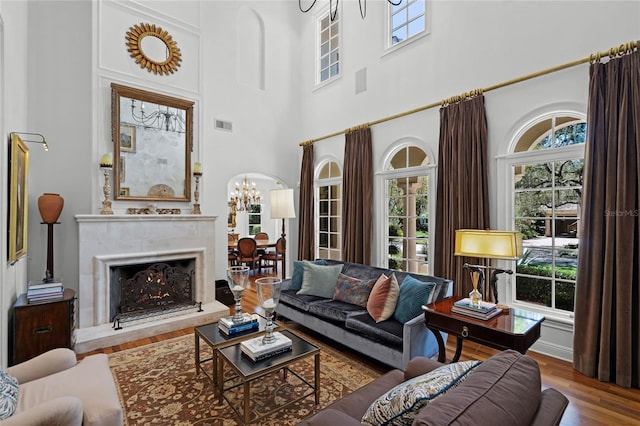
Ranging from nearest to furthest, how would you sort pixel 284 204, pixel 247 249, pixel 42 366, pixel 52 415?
pixel 52 415, pixel 42 366, pixel 284 204, pixel 247 249

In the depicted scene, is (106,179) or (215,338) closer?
(215,338)

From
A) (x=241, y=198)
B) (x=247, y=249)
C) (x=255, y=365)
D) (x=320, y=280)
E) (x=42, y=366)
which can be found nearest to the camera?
(x=42, y=366)

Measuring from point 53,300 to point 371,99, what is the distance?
4583mm

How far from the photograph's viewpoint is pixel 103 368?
200cm

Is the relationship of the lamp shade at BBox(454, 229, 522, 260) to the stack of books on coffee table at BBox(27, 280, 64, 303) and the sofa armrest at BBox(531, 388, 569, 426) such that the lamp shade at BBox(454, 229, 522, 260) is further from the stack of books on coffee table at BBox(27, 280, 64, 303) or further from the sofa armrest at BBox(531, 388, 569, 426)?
the stack of books on coffee table at BBox(27, 280, 64, 303)

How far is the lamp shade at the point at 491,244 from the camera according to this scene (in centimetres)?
248

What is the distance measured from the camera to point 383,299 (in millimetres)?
3078

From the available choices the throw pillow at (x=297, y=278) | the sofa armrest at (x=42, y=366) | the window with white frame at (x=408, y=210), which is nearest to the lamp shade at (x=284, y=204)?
the throw pillow at (x=297, y=278)

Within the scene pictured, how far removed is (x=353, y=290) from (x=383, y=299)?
49cm

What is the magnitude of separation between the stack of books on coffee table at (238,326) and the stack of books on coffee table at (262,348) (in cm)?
25

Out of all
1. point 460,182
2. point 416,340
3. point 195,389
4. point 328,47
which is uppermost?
point 328,47

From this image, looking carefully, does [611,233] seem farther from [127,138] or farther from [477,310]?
[127,138]

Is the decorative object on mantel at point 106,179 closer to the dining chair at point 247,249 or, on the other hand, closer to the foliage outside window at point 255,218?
the dining chair at point 247,249

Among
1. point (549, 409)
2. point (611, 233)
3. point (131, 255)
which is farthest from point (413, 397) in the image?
point (131, 255)
